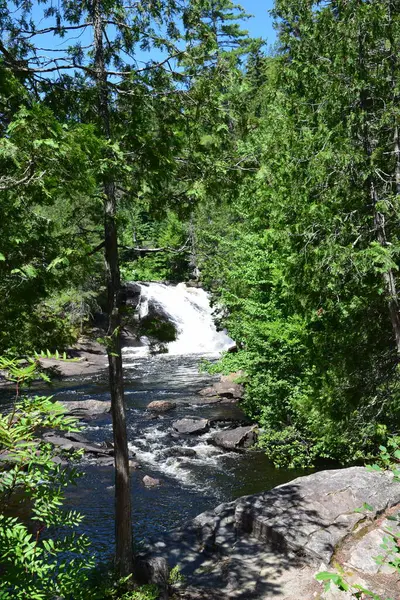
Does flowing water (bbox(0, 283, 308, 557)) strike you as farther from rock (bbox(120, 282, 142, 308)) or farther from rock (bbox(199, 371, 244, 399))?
rock (bbox(120, 282, 142, 308))

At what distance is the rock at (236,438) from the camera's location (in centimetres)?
1483

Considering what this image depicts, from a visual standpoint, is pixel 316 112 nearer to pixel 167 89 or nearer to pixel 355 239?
pixel 355 239

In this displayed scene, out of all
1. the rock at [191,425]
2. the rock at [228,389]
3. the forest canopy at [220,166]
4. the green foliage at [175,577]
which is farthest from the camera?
the rock at [228,389]

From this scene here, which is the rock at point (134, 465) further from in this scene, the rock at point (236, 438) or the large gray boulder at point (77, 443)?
the rock at point (236, 438)

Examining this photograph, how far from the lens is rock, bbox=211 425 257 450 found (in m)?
14.8

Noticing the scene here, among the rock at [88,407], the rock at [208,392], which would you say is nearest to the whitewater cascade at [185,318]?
the rock at [208,392]

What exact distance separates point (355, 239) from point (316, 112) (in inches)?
90.8

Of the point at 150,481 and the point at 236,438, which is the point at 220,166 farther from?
the point at 236,438

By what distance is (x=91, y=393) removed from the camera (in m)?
22.2

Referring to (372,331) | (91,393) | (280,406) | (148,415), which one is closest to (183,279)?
(91,393)

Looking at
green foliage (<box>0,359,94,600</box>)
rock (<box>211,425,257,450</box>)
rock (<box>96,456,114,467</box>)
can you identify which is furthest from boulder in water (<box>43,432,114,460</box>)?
green foliage (<box>0,359,94,600</box>)

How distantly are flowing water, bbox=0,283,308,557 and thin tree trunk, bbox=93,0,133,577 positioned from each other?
159 centimetres

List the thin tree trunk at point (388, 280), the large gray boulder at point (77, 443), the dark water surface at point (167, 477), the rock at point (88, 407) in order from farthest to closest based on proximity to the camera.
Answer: the rock at point (88, 407) < the large gray boulder at point (77, 443) < the dark water surface at point (167, 477) < the thin tree trunk at point (388, 280)

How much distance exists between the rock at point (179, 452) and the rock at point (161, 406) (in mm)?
4032
